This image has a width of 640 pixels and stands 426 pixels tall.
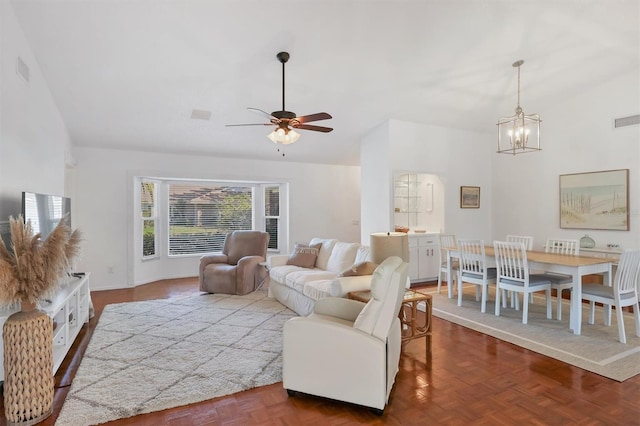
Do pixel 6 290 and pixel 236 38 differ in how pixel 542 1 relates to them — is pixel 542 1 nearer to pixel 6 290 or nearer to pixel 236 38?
pixel 236 38

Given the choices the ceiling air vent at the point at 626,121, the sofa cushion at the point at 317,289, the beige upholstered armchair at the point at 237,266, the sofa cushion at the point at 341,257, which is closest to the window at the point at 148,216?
the beige upholstered armchair at the point at 237,266

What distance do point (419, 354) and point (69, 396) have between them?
2771 mm

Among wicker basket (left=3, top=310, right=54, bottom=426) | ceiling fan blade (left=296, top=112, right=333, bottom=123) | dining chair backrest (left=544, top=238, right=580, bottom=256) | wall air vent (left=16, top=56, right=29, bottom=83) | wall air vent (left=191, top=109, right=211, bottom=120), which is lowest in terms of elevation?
wicker basket (left=3, top=310, right=54, bottom=426)

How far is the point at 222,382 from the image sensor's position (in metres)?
2.64

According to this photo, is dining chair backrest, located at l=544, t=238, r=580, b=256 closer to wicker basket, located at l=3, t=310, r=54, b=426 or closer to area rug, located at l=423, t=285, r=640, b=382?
area rug, located at l=423, t=285, r=640, b=382

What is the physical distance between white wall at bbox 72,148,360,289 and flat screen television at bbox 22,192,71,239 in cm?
156

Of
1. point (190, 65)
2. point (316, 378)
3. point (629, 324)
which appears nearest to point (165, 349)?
point (316, 378)

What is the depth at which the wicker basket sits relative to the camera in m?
2.16

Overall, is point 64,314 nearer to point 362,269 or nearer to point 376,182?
point 362,269

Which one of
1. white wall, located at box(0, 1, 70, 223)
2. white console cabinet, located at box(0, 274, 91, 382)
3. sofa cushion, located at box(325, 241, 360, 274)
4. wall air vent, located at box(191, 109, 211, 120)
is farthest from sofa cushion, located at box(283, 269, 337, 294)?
white wall, located at box(0, 1, 70, 223)

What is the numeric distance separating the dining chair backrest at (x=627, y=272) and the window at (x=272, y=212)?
555 cm

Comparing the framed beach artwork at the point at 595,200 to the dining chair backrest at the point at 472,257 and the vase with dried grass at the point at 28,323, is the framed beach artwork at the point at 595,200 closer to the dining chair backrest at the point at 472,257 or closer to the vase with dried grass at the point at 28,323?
the dining chair backrest at the point at 472,257

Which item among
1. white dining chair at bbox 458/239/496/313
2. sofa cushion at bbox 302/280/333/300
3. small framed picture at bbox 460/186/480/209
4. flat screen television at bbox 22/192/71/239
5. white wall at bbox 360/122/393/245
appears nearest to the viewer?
flat screen television at bbox 22/192/71/239

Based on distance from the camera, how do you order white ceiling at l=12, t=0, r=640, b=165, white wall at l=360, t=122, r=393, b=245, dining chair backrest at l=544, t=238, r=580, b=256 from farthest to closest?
white wall at l=360, t=122, r=393, b=245 < dining chair backrest at l=544, t=238, r=580, b=256 < white ceiling at l=12, t=0, r=640, b=165
